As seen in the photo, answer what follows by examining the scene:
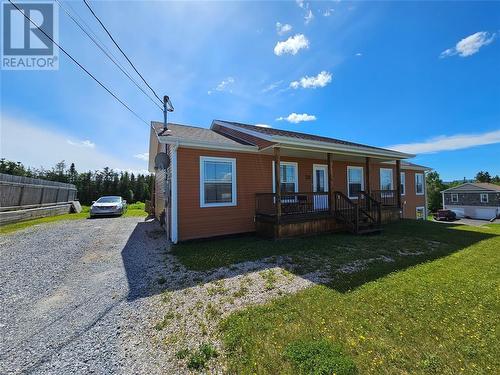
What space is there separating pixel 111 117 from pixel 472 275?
521 inches

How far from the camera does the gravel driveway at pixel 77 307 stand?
2365 millimetres

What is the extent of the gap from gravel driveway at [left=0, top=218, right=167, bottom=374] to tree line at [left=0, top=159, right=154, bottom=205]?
23971 mm

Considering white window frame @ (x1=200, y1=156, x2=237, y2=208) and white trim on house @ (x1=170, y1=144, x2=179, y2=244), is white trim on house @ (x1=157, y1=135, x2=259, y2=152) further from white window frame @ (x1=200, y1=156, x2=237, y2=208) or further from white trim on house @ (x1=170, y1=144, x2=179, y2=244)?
white window frame @ (x1=200, y1=156, x2=237, y2=208)

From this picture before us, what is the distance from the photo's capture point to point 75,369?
223 cm

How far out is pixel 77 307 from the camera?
11.4 ft

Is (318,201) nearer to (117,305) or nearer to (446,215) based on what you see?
(117,305)

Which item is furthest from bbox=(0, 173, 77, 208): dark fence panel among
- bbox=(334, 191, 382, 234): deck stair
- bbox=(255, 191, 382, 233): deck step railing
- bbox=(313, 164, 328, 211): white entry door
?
bbox=(334, 191, 382, 234): deck stair

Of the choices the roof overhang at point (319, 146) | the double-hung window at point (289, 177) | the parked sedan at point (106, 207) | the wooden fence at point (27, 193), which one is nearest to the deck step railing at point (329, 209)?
the double-hung window at point (289, 177)

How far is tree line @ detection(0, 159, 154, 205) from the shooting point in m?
28.3

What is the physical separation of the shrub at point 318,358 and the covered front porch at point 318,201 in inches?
204

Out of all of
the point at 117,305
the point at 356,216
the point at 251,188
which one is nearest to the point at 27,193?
the point at 251,188

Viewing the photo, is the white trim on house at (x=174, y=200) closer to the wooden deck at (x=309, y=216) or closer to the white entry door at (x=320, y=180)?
the wooden deck at (x=309, y=216)

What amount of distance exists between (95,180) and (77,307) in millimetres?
30742

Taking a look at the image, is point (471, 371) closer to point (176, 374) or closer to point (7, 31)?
point (176, 374)
